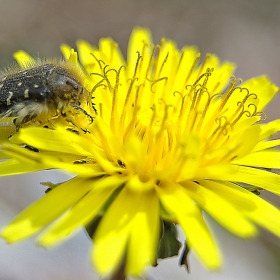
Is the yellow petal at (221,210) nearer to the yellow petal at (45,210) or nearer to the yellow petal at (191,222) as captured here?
the yellow petal at (191,222)

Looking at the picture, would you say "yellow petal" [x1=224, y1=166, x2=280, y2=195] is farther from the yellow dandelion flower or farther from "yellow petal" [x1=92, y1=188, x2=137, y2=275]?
"yellow petal" [x1=92, y1=188, x2=137, y2=275]

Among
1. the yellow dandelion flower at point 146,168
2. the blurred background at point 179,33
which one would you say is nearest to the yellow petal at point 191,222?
the yellow dandelion flower at point 146,168

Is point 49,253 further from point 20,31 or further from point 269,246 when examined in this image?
point 20,31

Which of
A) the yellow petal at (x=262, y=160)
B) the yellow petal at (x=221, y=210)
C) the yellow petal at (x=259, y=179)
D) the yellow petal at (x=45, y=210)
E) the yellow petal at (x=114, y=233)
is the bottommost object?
the yellow petal at (x=45, y=210)

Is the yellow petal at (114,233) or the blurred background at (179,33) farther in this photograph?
the blurred background at (179,33)

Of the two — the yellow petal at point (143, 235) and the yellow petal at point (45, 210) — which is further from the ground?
the yellow petal at point (143, 235)

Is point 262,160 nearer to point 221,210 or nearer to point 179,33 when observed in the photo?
point 221,210

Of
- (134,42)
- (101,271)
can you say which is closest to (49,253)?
(134,42)
